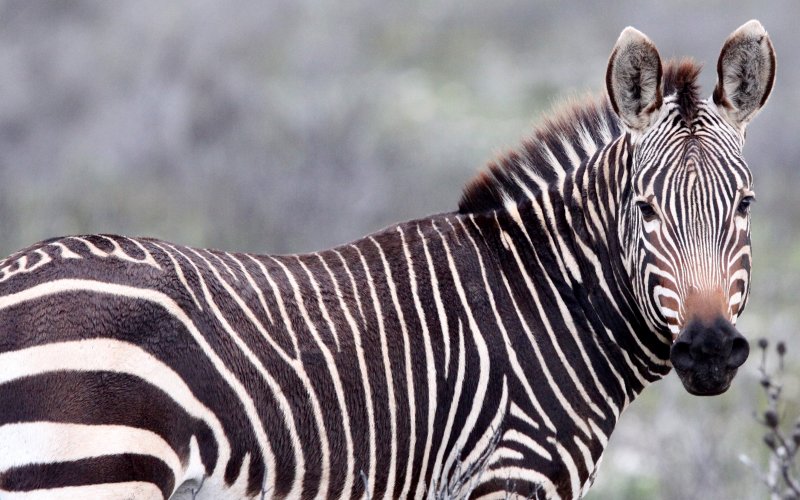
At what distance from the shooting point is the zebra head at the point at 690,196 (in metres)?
4.54

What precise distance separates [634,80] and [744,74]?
1.89 feet

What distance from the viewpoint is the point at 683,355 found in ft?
14.9

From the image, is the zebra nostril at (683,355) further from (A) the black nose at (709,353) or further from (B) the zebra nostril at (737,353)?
(B) the zebra nostril at (737,353)

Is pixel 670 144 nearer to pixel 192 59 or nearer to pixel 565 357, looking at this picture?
pixel 565 357

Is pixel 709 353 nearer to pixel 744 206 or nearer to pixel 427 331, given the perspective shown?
pixel 744 206

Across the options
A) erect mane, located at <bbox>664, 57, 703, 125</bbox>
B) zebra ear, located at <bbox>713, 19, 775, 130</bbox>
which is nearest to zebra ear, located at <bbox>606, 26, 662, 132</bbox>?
erect mane, located at <bbox>664, 57, 703, 125</bbox>

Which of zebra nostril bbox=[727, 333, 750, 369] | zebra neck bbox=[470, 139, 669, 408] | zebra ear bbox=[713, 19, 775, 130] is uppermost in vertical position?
zebra ear bbox=[713, 19, 775, 130]

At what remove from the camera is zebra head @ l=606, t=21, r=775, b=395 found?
454cm

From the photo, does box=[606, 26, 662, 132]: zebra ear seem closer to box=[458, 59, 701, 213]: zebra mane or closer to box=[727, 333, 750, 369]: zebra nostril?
box=[458, 59, 701, 213]: zebra mane

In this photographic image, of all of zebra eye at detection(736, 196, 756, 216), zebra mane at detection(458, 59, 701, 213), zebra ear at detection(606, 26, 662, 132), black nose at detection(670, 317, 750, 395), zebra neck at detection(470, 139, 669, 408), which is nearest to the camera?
black nose at detection(670, 317, 750, 395)

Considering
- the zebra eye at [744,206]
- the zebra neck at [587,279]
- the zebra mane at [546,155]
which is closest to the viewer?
the zebra eye at [744,206]

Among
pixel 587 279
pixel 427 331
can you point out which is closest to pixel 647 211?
pixel 587 279

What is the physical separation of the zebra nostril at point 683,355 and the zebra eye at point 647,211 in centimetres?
64

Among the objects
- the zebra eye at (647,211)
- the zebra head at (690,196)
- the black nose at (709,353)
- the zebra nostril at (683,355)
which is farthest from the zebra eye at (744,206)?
the zebra nostril at (683,355)
